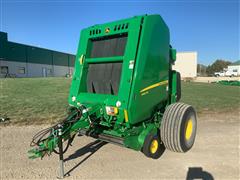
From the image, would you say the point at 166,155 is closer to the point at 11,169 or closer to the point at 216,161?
the point at 216,161

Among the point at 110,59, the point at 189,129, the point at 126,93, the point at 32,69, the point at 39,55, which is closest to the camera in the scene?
the point at 126,93

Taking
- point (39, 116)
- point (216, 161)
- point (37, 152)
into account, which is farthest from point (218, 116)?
point (37, 152)

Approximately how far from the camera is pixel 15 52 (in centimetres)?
4041

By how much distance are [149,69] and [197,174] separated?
6.03 ft

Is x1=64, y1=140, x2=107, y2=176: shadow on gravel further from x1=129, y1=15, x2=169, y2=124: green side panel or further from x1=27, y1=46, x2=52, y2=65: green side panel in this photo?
x1=27, y1=46, x2=52, y2=65: green side panel

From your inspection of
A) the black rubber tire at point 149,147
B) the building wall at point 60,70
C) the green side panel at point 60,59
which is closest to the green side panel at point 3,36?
the green side panel at point 60,59

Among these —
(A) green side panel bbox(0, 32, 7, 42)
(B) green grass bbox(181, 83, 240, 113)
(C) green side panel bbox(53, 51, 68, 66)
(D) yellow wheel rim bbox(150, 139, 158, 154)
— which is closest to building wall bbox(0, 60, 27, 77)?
(A) green side panel bbox(0, 32, 7, 42)

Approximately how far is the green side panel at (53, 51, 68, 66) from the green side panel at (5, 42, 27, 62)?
9.95 m

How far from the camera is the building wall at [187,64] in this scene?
48.3 metres

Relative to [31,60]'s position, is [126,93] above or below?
below

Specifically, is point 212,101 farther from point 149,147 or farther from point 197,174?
point 149,147

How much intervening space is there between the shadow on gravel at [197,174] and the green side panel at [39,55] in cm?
4543

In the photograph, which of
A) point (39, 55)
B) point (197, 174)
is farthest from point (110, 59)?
point (39, 55)

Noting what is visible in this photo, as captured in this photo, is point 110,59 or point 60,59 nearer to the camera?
point 110,59
